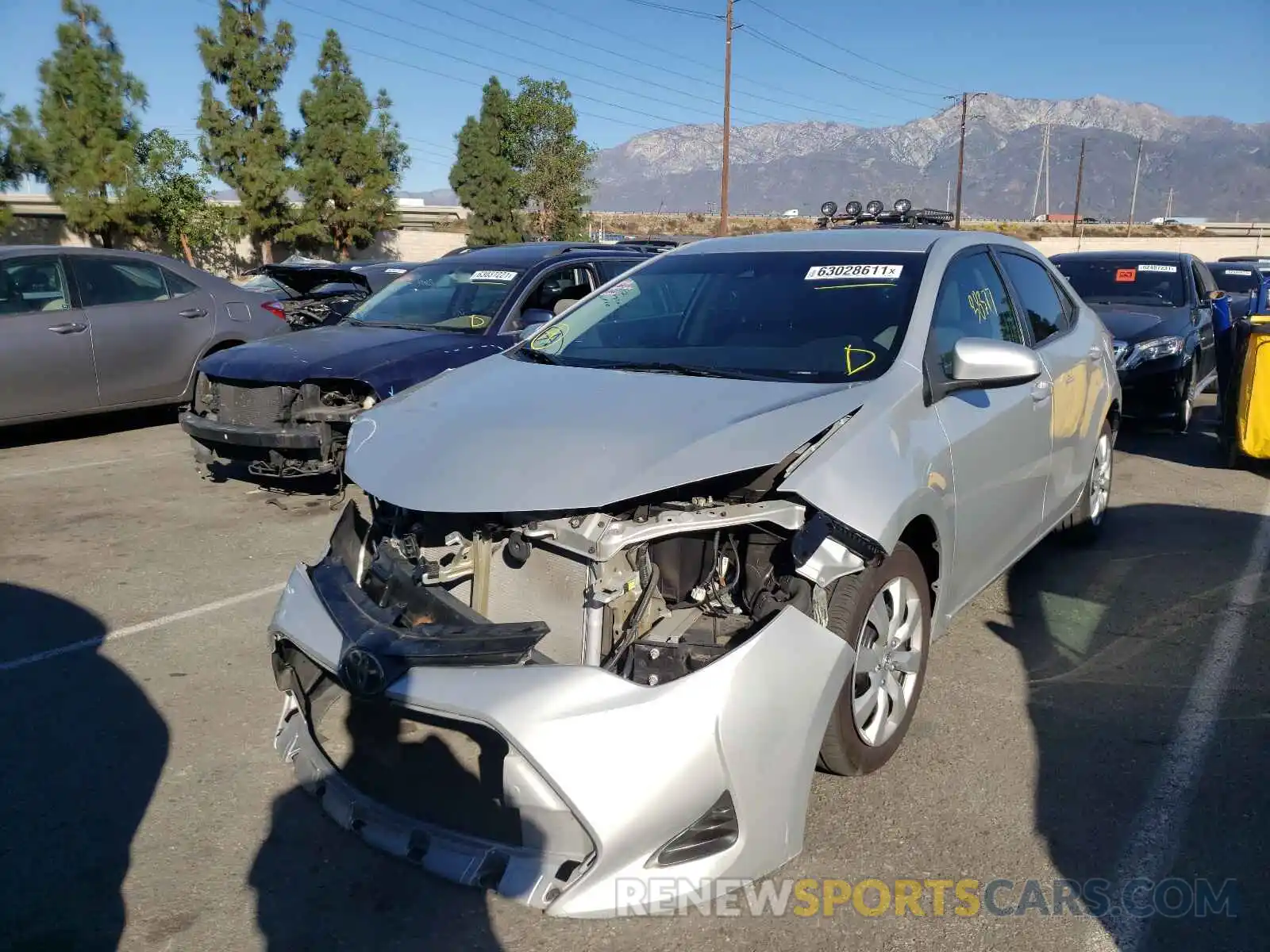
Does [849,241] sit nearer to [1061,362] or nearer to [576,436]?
[1061,362]

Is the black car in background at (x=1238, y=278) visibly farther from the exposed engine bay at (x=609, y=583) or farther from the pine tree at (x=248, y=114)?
the pine tree at (x=248, y=114)

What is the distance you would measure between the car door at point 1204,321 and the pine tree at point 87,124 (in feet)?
82.8

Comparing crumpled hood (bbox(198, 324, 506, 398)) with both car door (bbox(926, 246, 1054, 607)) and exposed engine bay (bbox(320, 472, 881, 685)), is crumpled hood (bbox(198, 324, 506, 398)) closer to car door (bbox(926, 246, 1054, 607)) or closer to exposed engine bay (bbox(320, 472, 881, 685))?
exposed engine bay (bbox(320, 472, 881, 685))

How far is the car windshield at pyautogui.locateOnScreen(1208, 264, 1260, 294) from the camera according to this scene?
595 inches

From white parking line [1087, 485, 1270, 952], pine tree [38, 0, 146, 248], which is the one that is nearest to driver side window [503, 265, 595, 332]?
white parking line [1087, 485, 1270, 952]

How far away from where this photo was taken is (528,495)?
2781mm

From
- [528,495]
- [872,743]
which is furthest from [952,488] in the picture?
[528,495]

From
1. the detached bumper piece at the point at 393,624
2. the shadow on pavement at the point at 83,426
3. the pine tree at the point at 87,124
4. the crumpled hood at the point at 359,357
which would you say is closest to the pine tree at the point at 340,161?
the pine tree at the point at 87,124

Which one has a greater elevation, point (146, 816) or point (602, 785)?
point (602, 785)

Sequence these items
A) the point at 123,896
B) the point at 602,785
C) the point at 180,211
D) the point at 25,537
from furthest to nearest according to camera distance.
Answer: the point at 180,211, the point at 25,537, the point at 123,896, the point at 602,785

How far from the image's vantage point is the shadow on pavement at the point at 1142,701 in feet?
9.40

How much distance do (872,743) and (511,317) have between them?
463cm

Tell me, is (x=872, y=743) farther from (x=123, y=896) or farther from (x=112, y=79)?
(x=112, y=79)

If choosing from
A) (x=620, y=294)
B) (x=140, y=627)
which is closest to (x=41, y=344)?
(x=140, y=627)
